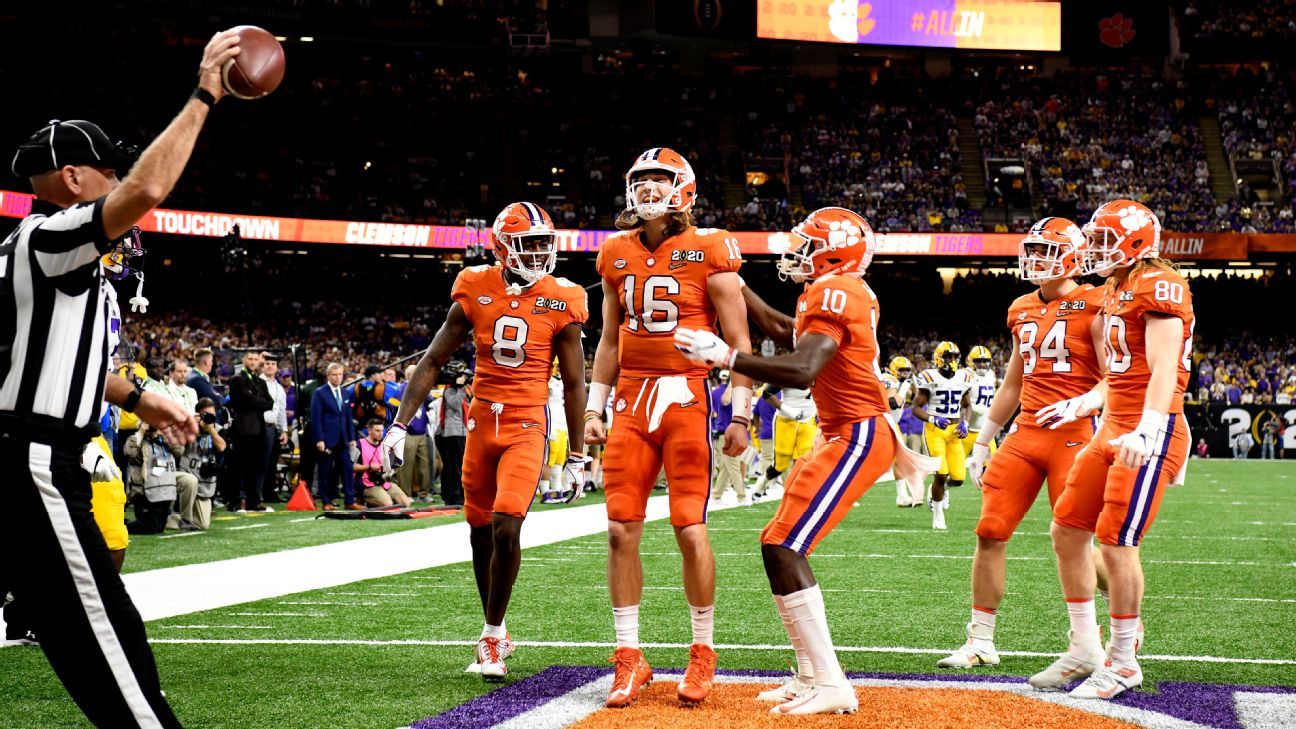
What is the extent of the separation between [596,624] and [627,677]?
6.62ft

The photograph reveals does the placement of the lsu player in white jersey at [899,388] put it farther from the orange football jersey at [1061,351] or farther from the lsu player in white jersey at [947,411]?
the orange football jersey at [1061,351]

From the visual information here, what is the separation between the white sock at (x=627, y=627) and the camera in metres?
5.07

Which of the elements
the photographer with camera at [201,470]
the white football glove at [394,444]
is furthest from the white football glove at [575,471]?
the photographer with camera at [201,470]

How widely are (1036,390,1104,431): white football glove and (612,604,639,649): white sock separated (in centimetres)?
205

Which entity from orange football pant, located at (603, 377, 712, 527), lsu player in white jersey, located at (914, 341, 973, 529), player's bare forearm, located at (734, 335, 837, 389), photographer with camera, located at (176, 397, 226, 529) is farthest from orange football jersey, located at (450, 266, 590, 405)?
lsu player in white jersey, located at (914, 341, 973, 529)

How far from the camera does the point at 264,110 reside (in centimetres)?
3509

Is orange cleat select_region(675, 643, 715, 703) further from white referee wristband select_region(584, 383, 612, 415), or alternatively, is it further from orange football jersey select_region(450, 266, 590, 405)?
orange football jersey select_region(450, 266, 590, 405)

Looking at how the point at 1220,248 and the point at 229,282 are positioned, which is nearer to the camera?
the point at 229,282

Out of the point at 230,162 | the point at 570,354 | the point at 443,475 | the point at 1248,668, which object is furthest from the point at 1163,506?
the point at 230,162

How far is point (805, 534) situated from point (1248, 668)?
2348 millimetres

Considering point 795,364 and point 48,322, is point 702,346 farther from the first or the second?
point 48,322

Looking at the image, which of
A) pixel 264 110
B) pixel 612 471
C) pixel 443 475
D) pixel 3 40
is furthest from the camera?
pixel 264 110

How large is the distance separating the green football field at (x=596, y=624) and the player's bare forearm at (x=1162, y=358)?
120 centimetres

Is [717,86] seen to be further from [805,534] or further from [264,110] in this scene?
[805,534]
